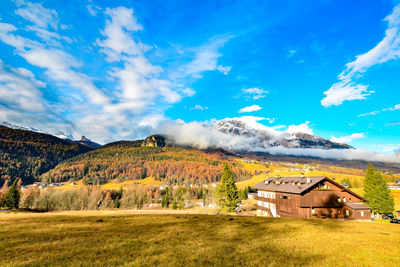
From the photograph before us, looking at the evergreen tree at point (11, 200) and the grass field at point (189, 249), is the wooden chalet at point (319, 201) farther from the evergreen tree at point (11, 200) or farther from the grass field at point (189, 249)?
the evergreen tree at point (11, 200)

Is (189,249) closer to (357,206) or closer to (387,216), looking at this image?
(357,206)

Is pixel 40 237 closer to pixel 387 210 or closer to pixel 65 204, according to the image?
pixel 387 210

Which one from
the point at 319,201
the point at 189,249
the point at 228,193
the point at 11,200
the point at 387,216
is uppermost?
the point at 189,249

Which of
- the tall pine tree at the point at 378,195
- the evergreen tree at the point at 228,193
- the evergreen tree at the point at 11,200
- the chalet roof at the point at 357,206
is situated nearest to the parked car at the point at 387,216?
the tall pine tree at the point at 378,195

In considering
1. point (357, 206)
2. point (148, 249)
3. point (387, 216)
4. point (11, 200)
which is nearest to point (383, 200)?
point (387, 216)

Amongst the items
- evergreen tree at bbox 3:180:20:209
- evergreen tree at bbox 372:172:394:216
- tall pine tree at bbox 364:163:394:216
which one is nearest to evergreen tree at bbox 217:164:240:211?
tall pine tree at bbox 364:163:394:216

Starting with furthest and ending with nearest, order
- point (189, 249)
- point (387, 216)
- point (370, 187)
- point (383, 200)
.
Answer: point (370, 187)
point (383, 200)
point (387, 216)
point (189, 249)

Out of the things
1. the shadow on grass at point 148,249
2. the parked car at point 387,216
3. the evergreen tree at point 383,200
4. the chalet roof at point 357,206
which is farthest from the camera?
the evergreen tree at point 383,200

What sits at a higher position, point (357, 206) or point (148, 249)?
point (148, 249)

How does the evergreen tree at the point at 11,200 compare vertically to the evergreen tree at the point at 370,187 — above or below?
below

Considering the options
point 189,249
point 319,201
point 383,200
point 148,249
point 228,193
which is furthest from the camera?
point 383,200

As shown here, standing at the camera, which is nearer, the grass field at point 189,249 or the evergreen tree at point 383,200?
the grass field at point 189,249

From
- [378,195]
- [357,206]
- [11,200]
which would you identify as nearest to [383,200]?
[378,195]

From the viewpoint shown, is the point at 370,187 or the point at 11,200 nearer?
the point at 370,187
